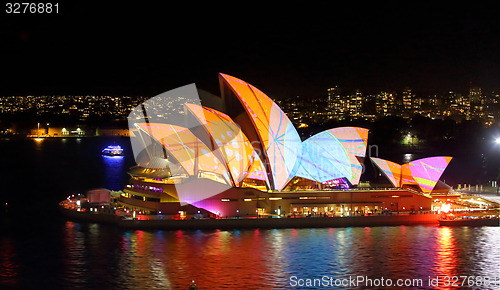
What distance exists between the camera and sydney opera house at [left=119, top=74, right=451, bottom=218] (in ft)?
101

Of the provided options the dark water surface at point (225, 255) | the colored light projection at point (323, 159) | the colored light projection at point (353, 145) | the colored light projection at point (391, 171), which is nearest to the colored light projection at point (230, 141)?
the colored light projection at point (323, 159)

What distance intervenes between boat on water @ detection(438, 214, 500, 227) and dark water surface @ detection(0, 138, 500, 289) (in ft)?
1.82

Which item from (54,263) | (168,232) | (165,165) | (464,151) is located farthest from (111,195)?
(464,151)

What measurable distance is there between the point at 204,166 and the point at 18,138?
4165 inches

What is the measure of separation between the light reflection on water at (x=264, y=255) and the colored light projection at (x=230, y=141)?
358cm

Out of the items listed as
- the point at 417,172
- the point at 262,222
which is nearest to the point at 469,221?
the point at 417,172

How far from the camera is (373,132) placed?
9950 cm

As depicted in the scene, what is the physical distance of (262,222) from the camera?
30.3 metres

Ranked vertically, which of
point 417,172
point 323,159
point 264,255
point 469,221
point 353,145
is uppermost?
point 353,145

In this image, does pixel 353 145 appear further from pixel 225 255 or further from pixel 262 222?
pixel 225 255

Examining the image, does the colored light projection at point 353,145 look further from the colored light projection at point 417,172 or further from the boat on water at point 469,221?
the boat on water at point 469,221

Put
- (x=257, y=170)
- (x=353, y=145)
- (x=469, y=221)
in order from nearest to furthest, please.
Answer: (x=469, y=221) → (x=257, y=170) → (x=353, y=145)

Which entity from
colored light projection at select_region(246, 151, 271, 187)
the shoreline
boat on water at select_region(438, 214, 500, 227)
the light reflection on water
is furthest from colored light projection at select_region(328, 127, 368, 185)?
boat on water at select_region(438, 214, 500, 227)

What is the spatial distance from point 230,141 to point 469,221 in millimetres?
12339
